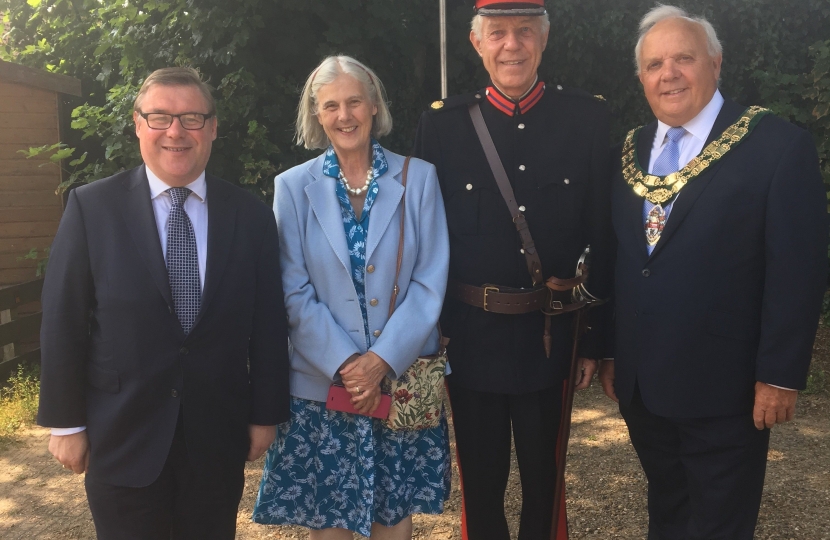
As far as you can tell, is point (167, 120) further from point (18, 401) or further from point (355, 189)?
point (18, 401)

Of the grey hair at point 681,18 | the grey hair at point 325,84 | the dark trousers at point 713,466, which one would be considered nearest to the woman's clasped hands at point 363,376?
the grey hair at point 325,84

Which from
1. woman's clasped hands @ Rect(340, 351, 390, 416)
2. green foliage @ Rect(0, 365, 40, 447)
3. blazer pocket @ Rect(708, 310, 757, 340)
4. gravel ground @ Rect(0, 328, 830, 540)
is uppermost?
blazer pocket @ Rect(708, 310, 757, 340)

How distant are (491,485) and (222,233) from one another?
129 cm

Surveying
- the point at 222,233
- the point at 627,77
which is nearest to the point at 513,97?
the point at 222,233

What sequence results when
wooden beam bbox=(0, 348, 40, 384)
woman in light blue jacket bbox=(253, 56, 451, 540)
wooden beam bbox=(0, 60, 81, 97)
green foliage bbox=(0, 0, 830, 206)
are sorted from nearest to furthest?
1. woman in light blue jacket bbox=(253, 56, 451, 540)
2. green foliage bbox=(0, 0, 830, 206)
3. wooden beam bbox=(0, 348, 40, 384)
4. wooden beam bbox=(0, 60, 81, 97)

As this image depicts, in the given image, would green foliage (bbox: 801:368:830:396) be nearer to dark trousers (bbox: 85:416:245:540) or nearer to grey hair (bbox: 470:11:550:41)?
grey hair (bbox: 470:11:550:41)

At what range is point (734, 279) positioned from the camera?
7.22ft

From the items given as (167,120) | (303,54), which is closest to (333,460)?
(167,120)

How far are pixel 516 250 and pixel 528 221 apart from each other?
11 cm

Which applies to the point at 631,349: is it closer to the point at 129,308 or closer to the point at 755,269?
the point at 755,269

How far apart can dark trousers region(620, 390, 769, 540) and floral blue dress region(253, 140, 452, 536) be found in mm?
854

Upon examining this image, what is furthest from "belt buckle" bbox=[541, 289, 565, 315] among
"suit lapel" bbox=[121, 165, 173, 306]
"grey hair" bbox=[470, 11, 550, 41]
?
"suit lapel" bbox=[121, 165, 173, 306]

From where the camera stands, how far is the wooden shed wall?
6301 millimetres

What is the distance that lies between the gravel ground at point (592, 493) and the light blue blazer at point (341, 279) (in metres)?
1.38
